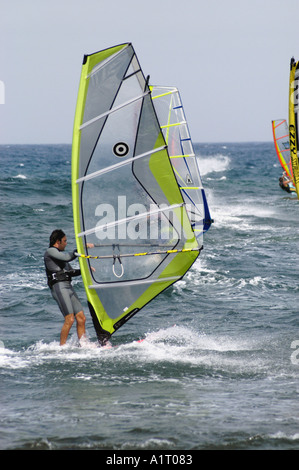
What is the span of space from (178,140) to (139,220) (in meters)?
6.57

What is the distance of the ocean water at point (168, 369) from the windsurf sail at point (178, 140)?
1580 millimetres

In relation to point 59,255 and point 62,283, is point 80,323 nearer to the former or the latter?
point 62,283

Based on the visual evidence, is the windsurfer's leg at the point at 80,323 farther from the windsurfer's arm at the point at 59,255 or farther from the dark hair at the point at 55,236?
the dark hair at the point at 55,236

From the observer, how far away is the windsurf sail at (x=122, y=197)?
7344 mm

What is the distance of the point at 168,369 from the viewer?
724 cm

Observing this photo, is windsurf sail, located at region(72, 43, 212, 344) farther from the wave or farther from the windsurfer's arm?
the wave

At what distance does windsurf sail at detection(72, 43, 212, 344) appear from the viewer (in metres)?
7.34

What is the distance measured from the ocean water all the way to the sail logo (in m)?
1.34

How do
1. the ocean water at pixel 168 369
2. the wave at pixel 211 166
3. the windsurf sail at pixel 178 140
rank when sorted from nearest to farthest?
the ocean water at pixel 168 369 < the windsurf sail at pixel 178 140 < the wave at pixel 211 166

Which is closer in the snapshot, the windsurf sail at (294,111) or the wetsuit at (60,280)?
the windsurf sail at (294,111)

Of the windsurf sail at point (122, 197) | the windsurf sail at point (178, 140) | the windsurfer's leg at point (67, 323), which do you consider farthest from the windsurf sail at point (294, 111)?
the windsurf sail at point (178, 140)

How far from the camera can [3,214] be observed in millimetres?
20656

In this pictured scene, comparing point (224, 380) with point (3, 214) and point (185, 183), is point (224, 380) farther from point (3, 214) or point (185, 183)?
point (3, 214)
